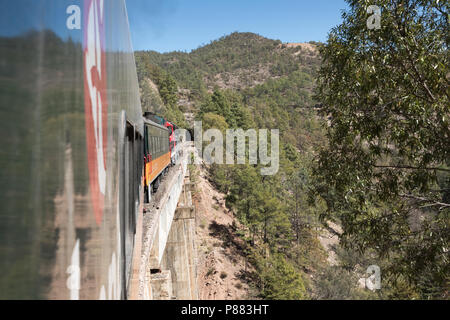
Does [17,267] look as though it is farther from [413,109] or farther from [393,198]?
[393,198]

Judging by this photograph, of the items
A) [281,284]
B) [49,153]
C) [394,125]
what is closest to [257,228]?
[281,284]

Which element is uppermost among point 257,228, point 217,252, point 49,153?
point 49,153

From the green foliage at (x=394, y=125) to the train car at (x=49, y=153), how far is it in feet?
18.2

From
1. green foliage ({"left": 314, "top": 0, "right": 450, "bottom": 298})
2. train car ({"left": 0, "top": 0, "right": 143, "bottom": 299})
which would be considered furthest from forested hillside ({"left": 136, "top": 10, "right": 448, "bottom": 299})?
train car ({"left": 0, "top": 0, "right": 143, "bottom": 299})

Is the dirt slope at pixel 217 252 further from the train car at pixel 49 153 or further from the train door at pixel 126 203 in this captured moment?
the train car at pixel 49 153

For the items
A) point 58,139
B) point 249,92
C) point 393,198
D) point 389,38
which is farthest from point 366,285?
point 249,92

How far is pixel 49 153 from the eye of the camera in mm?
942

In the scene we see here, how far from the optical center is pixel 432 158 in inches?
229

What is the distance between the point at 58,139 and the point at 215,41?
197786 mm

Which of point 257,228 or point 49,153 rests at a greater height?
point 49,153

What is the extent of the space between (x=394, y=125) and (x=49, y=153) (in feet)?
20.3

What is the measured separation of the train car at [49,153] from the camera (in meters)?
0.77

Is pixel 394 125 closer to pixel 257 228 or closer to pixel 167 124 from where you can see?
pixel 167 124
